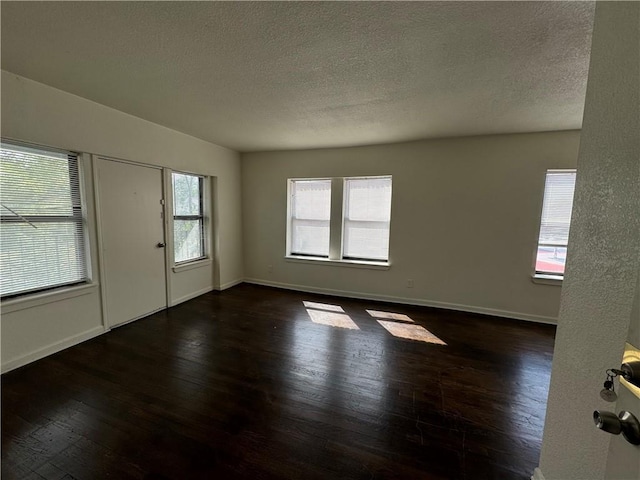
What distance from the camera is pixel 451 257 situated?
12.6ft

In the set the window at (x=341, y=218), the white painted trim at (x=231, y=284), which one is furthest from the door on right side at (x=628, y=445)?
the white painted trim at (x=231, y=284)

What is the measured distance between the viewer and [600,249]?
3.31ft

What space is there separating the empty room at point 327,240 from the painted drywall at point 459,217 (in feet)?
0.10

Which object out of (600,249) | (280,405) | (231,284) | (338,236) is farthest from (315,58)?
(231,284)

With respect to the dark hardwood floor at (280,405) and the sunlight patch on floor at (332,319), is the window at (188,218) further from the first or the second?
the sunlight patch on floor at (332,319)

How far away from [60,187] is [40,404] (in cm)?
186

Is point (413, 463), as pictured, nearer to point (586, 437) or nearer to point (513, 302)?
point (586, 437)

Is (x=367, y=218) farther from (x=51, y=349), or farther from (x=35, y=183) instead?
(x=51, y=349)

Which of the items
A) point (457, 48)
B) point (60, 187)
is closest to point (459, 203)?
point (457, 48)

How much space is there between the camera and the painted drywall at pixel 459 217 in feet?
11.3

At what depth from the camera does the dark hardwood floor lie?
1.49m

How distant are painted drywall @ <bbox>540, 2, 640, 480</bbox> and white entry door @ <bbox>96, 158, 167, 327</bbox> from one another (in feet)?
12.6

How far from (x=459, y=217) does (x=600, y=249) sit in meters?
2.89

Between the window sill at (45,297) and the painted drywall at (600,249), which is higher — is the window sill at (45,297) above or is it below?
below
